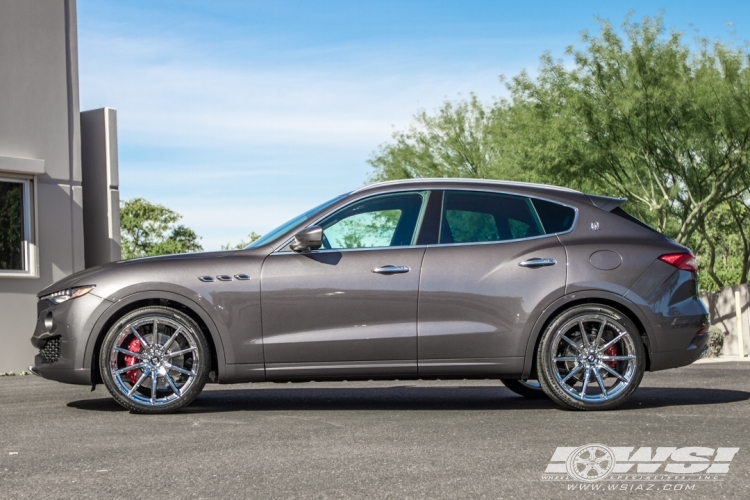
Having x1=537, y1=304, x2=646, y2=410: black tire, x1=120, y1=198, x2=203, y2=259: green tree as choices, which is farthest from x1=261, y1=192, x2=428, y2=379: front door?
x1=120, y1=198, x2=203, y2=259: green tree

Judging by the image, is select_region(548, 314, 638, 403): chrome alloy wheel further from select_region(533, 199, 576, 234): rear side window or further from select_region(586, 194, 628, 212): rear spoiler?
select_region(586, 194, 628, 212): rear spoiler

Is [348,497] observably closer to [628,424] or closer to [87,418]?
[628,424]

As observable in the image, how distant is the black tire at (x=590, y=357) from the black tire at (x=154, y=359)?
2.46m

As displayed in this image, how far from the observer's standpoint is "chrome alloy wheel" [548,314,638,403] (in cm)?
742

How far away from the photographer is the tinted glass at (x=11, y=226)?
14539 mm

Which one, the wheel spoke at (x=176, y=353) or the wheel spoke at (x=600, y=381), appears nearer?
the wheel spoke at (x=176, y=353)

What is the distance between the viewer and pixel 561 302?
7.43 metres

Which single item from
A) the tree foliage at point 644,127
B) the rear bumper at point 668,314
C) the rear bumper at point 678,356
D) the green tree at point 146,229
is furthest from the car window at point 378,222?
the green tree at point 146,229

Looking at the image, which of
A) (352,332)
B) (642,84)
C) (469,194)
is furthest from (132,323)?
(642,84)

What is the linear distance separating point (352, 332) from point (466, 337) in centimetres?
82

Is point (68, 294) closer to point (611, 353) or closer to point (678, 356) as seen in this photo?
point (611, 353)

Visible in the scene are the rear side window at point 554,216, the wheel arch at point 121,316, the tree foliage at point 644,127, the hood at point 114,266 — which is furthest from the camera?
the tree foliage at point 644,127

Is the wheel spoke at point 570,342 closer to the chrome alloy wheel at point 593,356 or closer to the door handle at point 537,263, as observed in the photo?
the chrome alloy wheel at point 593,356

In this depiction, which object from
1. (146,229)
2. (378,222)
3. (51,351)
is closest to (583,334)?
(378,222)
